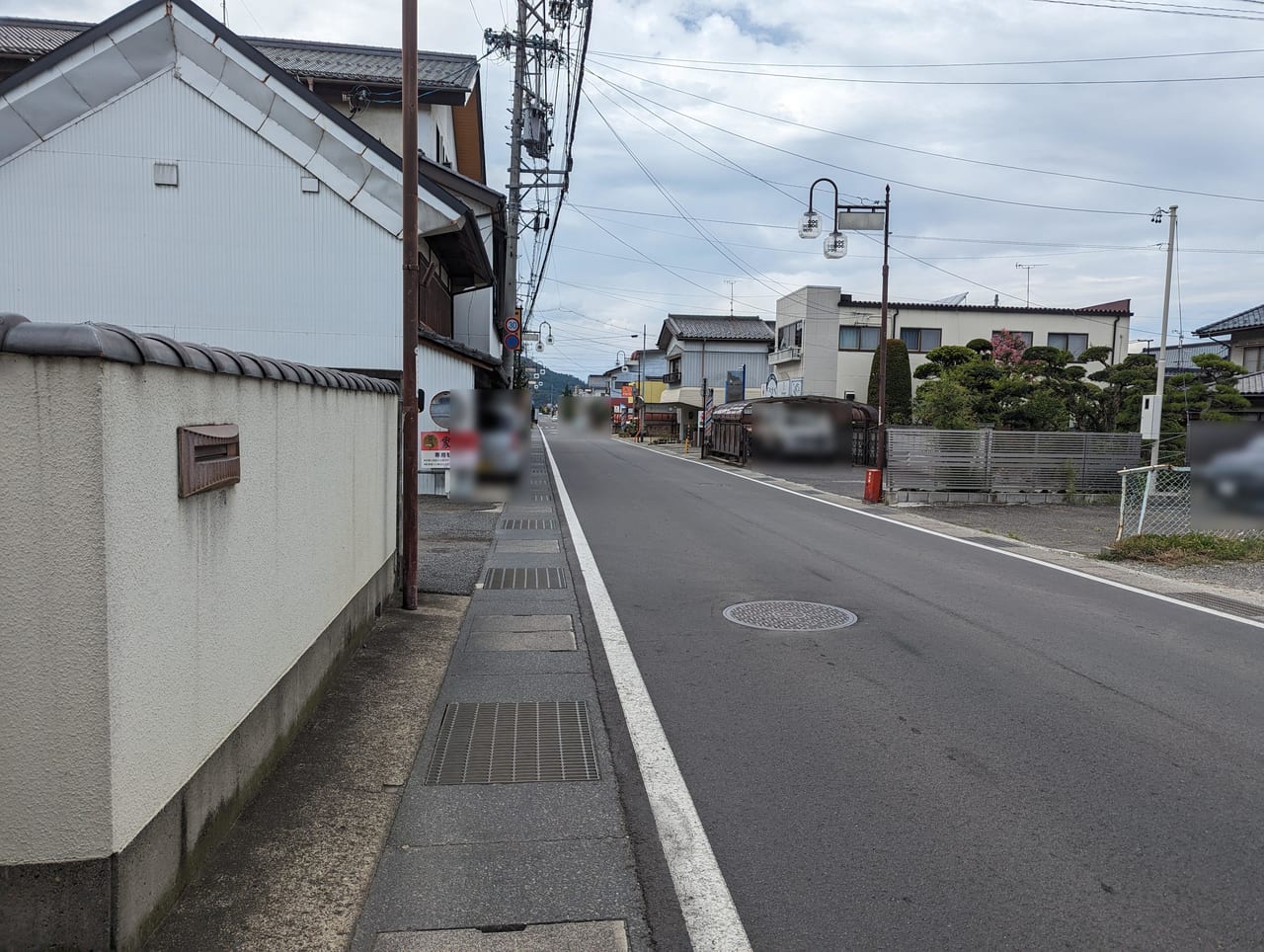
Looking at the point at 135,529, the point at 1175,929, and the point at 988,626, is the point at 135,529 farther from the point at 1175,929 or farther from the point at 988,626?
the point at 988,626

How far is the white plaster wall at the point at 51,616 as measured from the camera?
265 centimetres

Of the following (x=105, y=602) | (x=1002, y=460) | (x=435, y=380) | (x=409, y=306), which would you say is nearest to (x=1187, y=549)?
(x=1002, y=460)

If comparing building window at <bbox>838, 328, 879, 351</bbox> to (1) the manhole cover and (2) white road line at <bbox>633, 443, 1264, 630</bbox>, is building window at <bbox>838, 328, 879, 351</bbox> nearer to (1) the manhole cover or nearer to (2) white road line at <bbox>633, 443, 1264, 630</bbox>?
(2) white road line at <bbox>633, 443, 1264, 630</bbox>

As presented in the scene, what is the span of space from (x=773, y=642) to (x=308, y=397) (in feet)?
13.4

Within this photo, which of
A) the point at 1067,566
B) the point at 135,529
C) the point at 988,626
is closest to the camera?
the point at 135,529

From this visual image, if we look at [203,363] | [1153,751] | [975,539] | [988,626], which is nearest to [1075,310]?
[975,539]

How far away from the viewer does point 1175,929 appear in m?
3.27

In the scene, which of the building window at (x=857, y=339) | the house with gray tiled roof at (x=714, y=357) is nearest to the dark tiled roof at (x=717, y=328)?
the house with gray tiled roof at (x=714, y=357)

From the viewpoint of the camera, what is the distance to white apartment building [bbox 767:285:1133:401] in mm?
43125

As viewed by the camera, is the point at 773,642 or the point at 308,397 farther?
the point at 773,642

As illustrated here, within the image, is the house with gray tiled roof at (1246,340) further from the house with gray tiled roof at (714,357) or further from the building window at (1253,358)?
the house with gray tiled roof at (714,357)

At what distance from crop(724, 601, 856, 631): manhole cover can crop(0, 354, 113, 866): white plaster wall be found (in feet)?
18.9

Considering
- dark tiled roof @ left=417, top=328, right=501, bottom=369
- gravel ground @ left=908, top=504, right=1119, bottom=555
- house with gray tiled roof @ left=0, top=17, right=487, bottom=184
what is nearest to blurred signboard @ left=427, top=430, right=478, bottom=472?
dark tiled roof @ left=417, top=328, right=501, bottom=369

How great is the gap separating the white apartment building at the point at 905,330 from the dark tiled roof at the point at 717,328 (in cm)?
1677
